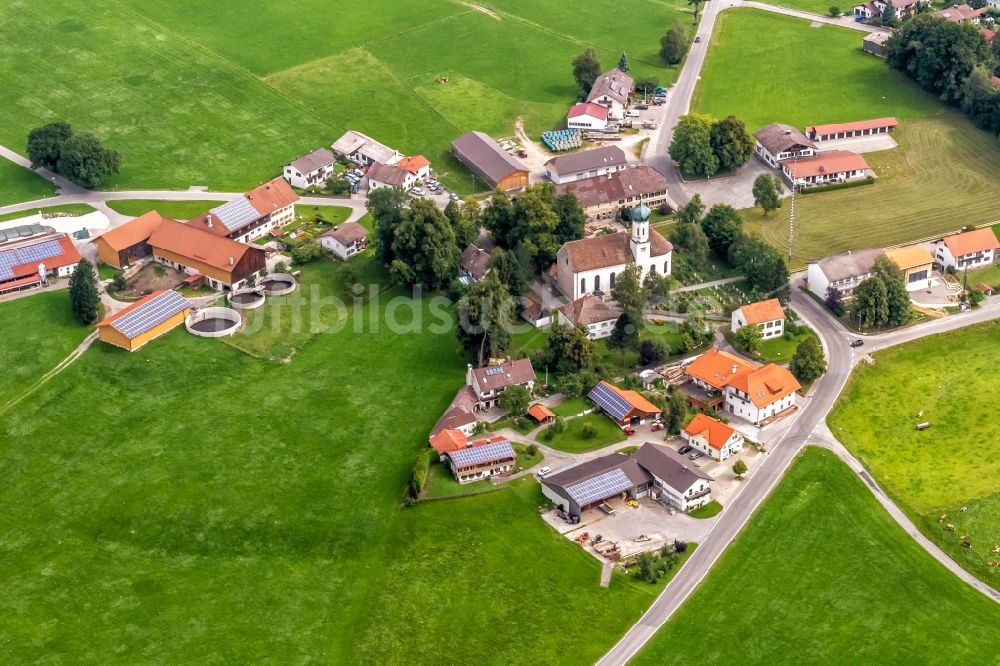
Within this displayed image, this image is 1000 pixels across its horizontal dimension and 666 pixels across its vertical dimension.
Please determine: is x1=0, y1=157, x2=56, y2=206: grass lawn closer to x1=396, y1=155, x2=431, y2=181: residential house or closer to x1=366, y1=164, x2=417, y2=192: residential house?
x1=366, y1=164, x2=417, y2=192: residential house

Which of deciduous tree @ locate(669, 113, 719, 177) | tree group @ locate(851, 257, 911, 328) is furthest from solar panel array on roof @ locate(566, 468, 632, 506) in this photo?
deciduous tree @ locate(669, 113, 719, 177)

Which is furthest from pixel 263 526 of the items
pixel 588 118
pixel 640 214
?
pixel 588 118

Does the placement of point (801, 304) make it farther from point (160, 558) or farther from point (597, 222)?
point (160, 558)

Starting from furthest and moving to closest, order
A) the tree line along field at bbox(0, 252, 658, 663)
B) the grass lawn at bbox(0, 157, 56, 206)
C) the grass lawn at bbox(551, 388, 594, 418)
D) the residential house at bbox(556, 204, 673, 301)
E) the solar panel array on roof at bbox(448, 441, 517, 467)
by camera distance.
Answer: the grass lawn at bbox(0, 157, 56, 206), the residential house at bbox(556, 204, 673, 301), the grass lawn at bbox(551, 388, 594, 418), the solar panel array on roof at bbox(448, 441, 517, 467), the tree line along field at bbox(0, 252, 658, 663)

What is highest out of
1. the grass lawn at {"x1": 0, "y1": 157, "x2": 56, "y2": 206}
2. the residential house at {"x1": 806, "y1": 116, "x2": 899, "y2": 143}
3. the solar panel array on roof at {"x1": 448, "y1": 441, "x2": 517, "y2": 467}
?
the residential house at {"x1": 806, "y1": 116, "x2": 899, "y2": 143}

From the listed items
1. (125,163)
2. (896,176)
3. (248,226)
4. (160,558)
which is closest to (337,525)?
(160,558)

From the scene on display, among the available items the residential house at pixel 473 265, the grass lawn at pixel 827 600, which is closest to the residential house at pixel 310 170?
the residential house at pixel 473 265

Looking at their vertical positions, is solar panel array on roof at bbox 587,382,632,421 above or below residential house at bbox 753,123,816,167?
below
